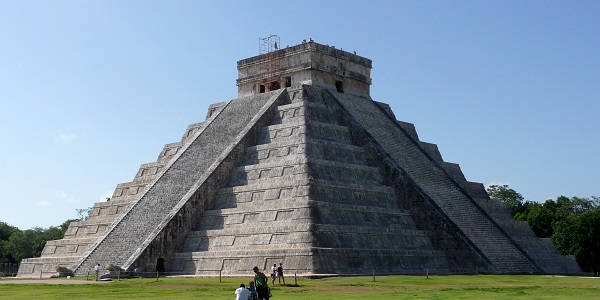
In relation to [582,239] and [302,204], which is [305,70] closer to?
[302,204]

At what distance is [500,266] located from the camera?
3453cm

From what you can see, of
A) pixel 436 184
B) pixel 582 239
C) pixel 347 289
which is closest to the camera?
pixel 347 289

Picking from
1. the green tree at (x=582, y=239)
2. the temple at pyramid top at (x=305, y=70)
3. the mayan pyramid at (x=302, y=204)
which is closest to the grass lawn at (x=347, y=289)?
the mayan pyramid at (x=302, y=204)

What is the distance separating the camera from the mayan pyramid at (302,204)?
32.8 meters

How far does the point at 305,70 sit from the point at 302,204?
12949 millimetres

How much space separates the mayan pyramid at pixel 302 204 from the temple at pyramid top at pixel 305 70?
0.32 ft

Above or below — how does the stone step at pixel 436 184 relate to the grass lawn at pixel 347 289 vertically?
above

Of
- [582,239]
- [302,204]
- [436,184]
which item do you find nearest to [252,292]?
[302,204]

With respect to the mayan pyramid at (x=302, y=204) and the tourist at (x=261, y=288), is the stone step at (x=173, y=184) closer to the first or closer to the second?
the mayan pyramid at (x=302, y=204)

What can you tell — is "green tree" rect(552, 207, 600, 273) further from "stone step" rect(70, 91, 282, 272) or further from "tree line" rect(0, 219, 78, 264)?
"tree line" rect(0, 219, 78, 264)

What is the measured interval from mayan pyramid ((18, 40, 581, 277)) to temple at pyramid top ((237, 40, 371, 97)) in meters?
0.10

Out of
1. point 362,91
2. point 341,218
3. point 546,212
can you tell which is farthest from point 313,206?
point 546,212

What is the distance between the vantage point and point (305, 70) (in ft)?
145

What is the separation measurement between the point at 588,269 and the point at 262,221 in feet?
86.4
